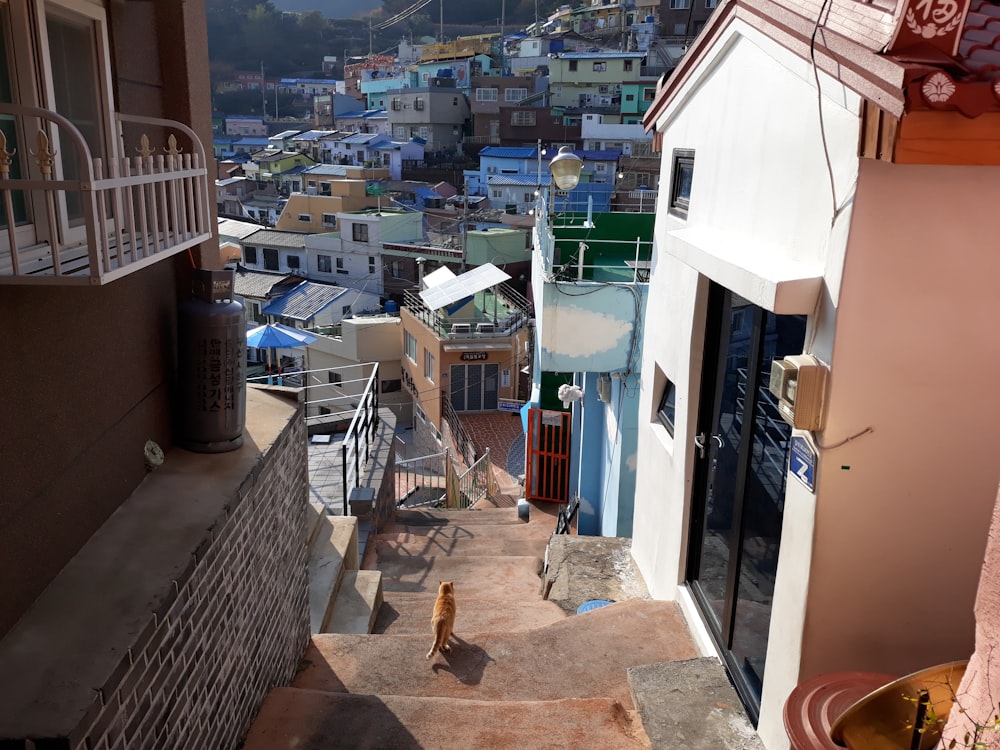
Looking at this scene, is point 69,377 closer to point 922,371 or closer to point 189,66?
point 189,66

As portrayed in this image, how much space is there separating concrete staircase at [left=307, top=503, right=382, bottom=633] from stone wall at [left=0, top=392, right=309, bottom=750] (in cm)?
130

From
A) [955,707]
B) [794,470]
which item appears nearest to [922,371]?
[794,470]

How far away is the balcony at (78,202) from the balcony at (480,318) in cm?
2077

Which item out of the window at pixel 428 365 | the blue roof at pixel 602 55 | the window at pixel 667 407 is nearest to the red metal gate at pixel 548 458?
the window at pixel 667 407

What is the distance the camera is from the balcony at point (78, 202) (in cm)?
261

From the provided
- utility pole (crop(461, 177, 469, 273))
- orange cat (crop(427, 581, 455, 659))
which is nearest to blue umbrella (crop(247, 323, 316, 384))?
utility pole (crop(461, 177, 469, 273))

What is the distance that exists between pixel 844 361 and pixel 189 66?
408 cm

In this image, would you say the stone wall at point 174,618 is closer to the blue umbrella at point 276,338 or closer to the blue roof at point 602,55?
the blue umbrella at point 276,338

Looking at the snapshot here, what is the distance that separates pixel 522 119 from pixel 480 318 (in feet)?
89.1

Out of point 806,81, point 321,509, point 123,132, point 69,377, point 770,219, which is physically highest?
point 806,81

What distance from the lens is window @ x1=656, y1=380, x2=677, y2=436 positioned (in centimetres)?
664

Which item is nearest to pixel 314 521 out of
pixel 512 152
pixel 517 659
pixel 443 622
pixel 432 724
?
pixel 443 622

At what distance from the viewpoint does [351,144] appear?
54.9m

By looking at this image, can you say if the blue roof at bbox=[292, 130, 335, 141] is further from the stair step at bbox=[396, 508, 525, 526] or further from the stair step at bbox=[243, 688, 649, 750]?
the stair step at bbox=[243, 688, 649, 750]
